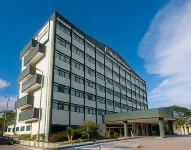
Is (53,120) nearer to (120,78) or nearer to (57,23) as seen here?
(57,23)

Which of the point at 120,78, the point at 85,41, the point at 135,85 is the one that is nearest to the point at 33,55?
the point at 85,41

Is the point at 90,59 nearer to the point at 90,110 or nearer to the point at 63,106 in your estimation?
the point at 90,110

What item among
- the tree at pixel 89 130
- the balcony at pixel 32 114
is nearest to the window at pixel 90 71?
the tree at pixel 89 130

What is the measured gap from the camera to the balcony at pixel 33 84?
119 feet

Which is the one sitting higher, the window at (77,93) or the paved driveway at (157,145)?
the window at (77,93)

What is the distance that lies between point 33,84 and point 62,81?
19.1 ft

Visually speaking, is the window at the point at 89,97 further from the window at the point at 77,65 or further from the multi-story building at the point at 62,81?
the window at the point at 77,65

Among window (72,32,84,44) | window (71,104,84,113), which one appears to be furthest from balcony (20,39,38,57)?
window (71,104,84,113)

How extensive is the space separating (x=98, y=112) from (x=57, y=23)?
24310 millimetres

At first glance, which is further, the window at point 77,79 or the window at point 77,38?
the window at point 77,38

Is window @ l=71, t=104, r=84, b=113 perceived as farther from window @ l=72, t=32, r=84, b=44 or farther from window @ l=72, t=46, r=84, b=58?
window @ l=72, t=32, r=84, b=44

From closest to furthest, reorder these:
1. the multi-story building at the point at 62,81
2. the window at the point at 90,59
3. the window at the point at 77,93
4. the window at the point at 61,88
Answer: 1. the multi-story building at the point at 62,81
2. the window at the point at 61,88
3. the window at the point at 77,93
4. the window at the point at 90,59

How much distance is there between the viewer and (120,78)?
64250mm

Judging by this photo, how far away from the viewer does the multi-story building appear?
1398 inches
